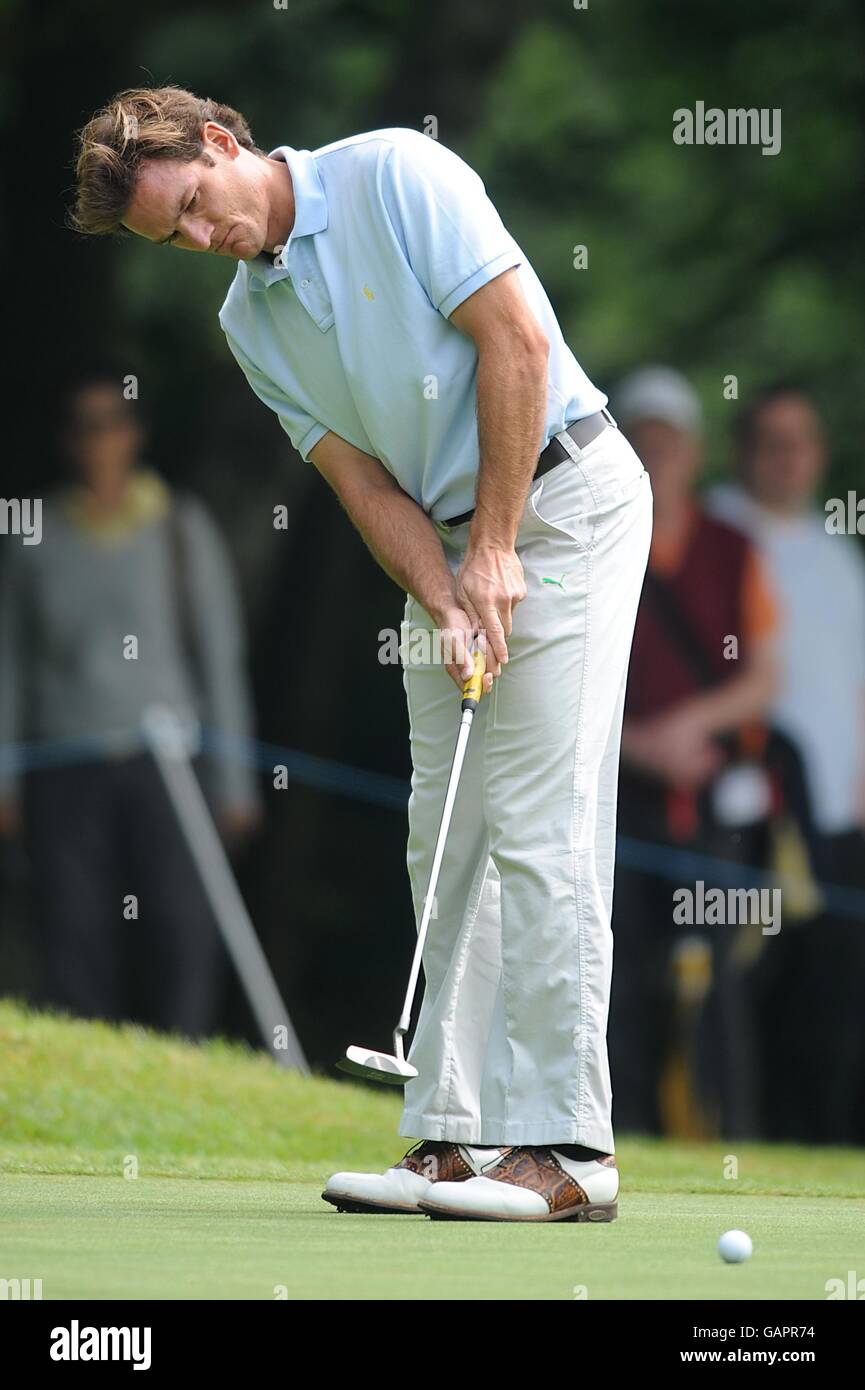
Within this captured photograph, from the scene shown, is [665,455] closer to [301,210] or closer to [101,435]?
[101,435]

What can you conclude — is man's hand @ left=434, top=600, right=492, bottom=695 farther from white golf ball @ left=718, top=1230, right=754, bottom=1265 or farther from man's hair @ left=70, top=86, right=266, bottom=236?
white golf ball @ left=718, top=1230, right=754, bottom=1265

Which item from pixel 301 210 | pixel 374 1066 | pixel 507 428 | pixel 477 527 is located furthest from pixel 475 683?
pixel 301 210

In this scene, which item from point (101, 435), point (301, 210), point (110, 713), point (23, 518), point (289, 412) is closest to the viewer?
point (301, 210)

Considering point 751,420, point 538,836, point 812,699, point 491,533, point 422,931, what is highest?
point 751,420

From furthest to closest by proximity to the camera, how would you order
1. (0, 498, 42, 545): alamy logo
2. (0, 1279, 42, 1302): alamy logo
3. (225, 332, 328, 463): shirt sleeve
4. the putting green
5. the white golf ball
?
(0, 498, 42, 545): alamy logo, (225, 332, 328, 463): shirt sleeve, the white golf ball, the putting green, (0, 1279, 42, 1302): alamy logo

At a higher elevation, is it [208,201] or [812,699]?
[208,201]

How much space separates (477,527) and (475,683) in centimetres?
27

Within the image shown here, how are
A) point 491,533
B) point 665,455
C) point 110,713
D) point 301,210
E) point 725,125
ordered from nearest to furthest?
1. point 491,533
2. point 301,210
3. point 665,455
4. point 110,713
5. point 725,125

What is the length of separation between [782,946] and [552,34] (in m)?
5.31

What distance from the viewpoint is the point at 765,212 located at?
12.0 m

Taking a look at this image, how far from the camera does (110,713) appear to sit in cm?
889

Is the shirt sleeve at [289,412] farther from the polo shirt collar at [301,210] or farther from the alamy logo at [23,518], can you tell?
the alamy logo at [23,518]

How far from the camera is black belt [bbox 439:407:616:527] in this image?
→ 13.6 feet

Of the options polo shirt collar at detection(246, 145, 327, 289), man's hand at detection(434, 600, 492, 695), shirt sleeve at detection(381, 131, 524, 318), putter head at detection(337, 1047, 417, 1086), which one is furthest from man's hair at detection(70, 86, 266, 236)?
putter head at detection(337, 1047, 417, 1086)
